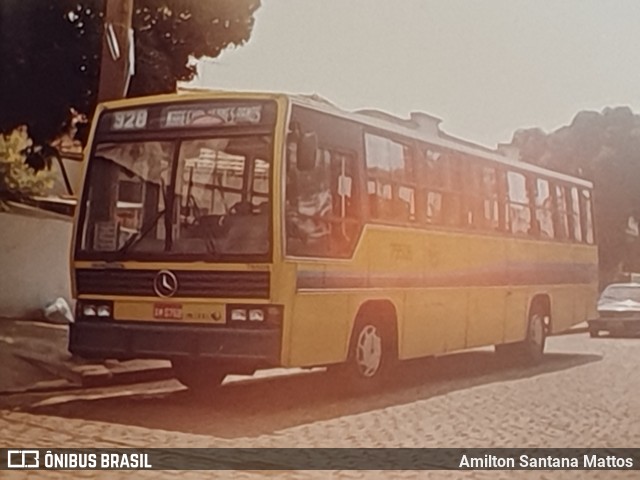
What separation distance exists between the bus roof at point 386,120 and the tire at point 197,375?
931 millimetres

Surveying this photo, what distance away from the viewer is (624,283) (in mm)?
5012

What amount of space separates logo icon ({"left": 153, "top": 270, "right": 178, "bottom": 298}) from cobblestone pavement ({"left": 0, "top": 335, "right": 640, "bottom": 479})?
311 millimetres

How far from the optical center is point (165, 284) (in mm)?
4496

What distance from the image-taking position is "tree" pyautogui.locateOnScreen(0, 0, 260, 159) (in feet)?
15.1

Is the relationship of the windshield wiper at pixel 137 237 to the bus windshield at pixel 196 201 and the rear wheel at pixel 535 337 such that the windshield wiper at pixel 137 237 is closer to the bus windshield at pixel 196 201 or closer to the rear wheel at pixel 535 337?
the bus windshield at pixel 196 201

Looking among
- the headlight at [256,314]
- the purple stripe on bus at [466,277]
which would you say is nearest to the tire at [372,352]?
the purple stripe on bus at [466,277]

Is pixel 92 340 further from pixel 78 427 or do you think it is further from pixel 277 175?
pixel 277 175

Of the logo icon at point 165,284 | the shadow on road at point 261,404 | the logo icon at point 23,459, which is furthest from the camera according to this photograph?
the logo icon at point 165,284

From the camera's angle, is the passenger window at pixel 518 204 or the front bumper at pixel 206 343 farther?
the passenger window at pixel 518 204

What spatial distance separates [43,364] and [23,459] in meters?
0.55

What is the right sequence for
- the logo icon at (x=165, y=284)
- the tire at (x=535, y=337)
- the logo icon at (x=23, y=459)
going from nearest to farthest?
the logo icon at (x=23, y=459) < the logo icon at (x=165, y=284) < the tire at (x=535, y=337)

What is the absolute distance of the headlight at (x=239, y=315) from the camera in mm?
4484

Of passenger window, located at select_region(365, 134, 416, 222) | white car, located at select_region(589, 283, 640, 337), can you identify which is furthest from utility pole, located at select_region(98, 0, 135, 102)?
white car, located at select_region(589, 283, 640, 337)

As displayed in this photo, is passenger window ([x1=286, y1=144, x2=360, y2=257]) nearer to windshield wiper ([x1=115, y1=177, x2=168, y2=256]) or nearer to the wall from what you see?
windshield wiper ([x1=115, y1=177, x2=168, y2=256])
